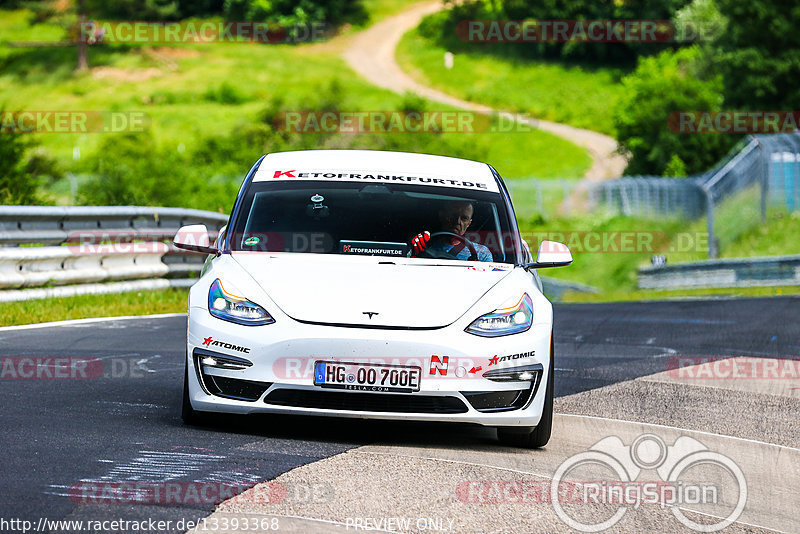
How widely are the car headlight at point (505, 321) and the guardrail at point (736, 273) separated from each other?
19.9 metres

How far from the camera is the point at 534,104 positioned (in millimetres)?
86500

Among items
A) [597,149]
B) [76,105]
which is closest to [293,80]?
[76,105]

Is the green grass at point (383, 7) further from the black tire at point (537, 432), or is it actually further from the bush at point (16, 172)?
the black tire at point (537, 432)

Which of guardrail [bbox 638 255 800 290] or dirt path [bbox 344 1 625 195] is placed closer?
guardrail [bbox 638 255 800 290]

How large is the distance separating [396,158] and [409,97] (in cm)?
6747

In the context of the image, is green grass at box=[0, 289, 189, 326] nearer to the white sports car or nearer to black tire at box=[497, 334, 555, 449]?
the white sports car

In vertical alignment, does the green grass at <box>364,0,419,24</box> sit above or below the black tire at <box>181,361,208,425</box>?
below

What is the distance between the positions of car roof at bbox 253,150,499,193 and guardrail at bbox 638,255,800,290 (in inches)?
739

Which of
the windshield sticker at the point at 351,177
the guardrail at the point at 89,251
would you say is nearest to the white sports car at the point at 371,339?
the windshield sticker at the point at 351,177

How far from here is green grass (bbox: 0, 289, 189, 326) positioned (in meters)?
13.0

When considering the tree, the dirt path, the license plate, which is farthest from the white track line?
the tree

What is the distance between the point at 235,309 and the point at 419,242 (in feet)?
4.88

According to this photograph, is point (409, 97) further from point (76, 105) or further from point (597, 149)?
point (76, 105)

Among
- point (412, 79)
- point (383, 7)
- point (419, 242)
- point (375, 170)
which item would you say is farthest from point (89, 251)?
point (383, 7)
